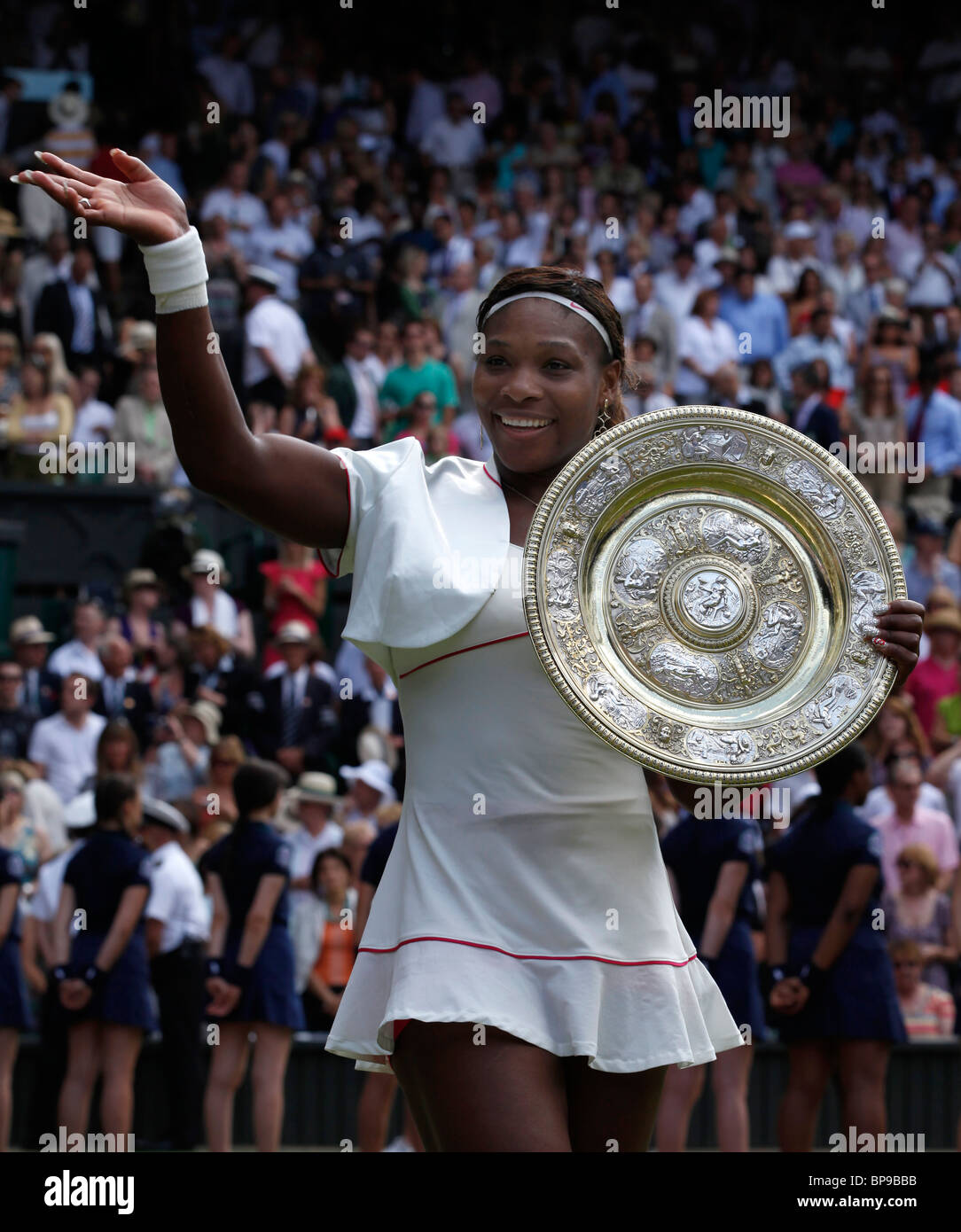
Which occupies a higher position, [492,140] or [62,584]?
[492,140]

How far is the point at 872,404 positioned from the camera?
→ 44.7ft

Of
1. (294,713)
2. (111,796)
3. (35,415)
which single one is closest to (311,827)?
(294,713)

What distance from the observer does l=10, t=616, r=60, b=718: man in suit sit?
10.5 meters

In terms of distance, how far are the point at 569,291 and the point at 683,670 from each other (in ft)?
2.18

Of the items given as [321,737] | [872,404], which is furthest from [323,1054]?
[872,404]

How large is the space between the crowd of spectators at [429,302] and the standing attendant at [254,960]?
28.2 inches

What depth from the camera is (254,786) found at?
788cm

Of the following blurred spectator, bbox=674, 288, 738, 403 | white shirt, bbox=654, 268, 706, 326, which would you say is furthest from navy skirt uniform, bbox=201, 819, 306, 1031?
white shirt, bbox=654, 268, 706, 326

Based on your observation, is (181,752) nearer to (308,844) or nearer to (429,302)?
(308,844)

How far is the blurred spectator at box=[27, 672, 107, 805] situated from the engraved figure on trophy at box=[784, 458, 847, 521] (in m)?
7.14

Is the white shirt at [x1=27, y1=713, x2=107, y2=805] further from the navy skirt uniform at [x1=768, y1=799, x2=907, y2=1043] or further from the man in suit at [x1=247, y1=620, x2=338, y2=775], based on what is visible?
the navy skirt uniform at [x1=768, y1=799, x2=907, y2=1043]
